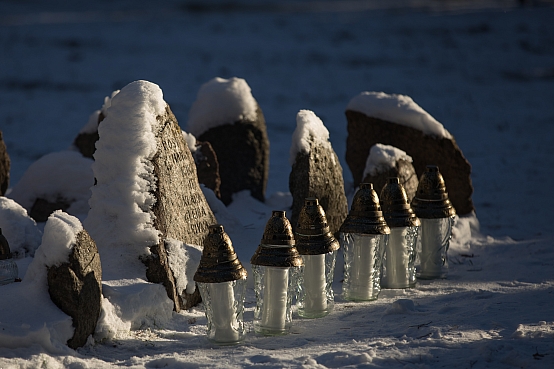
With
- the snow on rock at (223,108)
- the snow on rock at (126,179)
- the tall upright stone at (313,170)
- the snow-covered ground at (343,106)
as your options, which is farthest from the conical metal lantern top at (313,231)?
the snow on rock at (223,108)

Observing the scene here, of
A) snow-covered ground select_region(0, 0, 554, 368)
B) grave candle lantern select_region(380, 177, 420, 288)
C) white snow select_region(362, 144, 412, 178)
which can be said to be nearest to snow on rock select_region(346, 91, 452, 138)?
white snow select_region(362, 144, 412, 178)

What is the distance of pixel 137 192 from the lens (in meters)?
5.05

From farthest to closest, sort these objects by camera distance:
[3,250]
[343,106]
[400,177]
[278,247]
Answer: [343,106], [400,177], [3,250], [278,247]

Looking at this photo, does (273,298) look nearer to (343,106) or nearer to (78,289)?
(78,289)

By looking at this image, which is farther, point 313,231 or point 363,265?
point 363,265

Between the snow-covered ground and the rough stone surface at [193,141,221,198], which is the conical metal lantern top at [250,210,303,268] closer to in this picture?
the snow-covered ground

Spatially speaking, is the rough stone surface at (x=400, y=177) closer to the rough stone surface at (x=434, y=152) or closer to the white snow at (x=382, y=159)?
the white snow at (x=382, y=159)

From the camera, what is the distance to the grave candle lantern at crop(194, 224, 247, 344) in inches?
178

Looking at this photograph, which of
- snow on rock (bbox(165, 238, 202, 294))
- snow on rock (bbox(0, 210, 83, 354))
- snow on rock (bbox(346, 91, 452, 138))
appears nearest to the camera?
snow on rock (bbox(0, 210, 83, 354))

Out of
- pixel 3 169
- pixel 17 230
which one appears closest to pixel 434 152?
pixel 17 230

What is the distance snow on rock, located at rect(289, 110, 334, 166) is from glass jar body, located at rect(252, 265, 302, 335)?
161 cm

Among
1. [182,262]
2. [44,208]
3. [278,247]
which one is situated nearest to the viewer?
[278,247]

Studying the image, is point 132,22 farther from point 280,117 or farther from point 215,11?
point 280,117

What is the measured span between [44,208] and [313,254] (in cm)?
332
